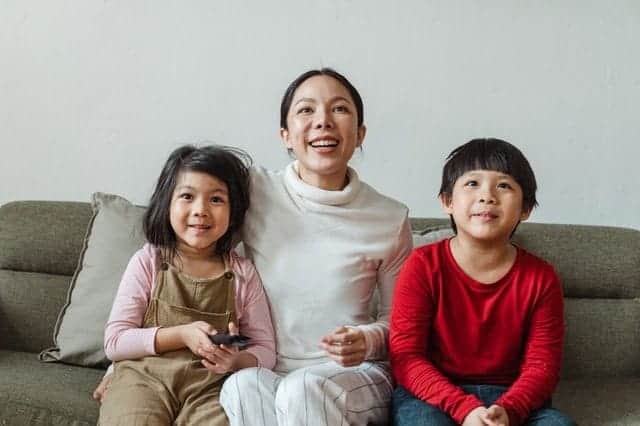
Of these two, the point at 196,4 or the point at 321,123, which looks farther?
the point at 196,4

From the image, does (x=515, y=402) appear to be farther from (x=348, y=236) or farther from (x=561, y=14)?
(x=561, y=14)

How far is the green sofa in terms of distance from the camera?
1740 mm

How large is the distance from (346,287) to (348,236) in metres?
0.11

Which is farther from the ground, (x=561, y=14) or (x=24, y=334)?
(x=561, y=14)

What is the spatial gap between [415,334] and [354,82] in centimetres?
97

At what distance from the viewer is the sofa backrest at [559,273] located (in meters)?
1.97

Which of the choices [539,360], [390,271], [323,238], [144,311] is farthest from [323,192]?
[539,360]

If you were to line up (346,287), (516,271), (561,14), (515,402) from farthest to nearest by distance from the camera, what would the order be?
(561,14) → (346,287) → (516,271) → (515,402)

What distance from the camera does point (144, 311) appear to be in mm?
1736

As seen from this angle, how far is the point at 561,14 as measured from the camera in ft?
7.41

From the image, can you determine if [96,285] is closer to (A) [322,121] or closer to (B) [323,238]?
(B) [323,238]

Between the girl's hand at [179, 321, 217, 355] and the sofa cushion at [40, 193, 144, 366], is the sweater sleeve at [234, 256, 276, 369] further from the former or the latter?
the sofa cushion at [40, 193, 144, 366]

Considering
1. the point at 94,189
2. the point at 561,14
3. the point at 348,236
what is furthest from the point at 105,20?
the point at 561,14

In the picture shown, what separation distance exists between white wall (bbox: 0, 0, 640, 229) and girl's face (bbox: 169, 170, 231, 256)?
0.66 metres
